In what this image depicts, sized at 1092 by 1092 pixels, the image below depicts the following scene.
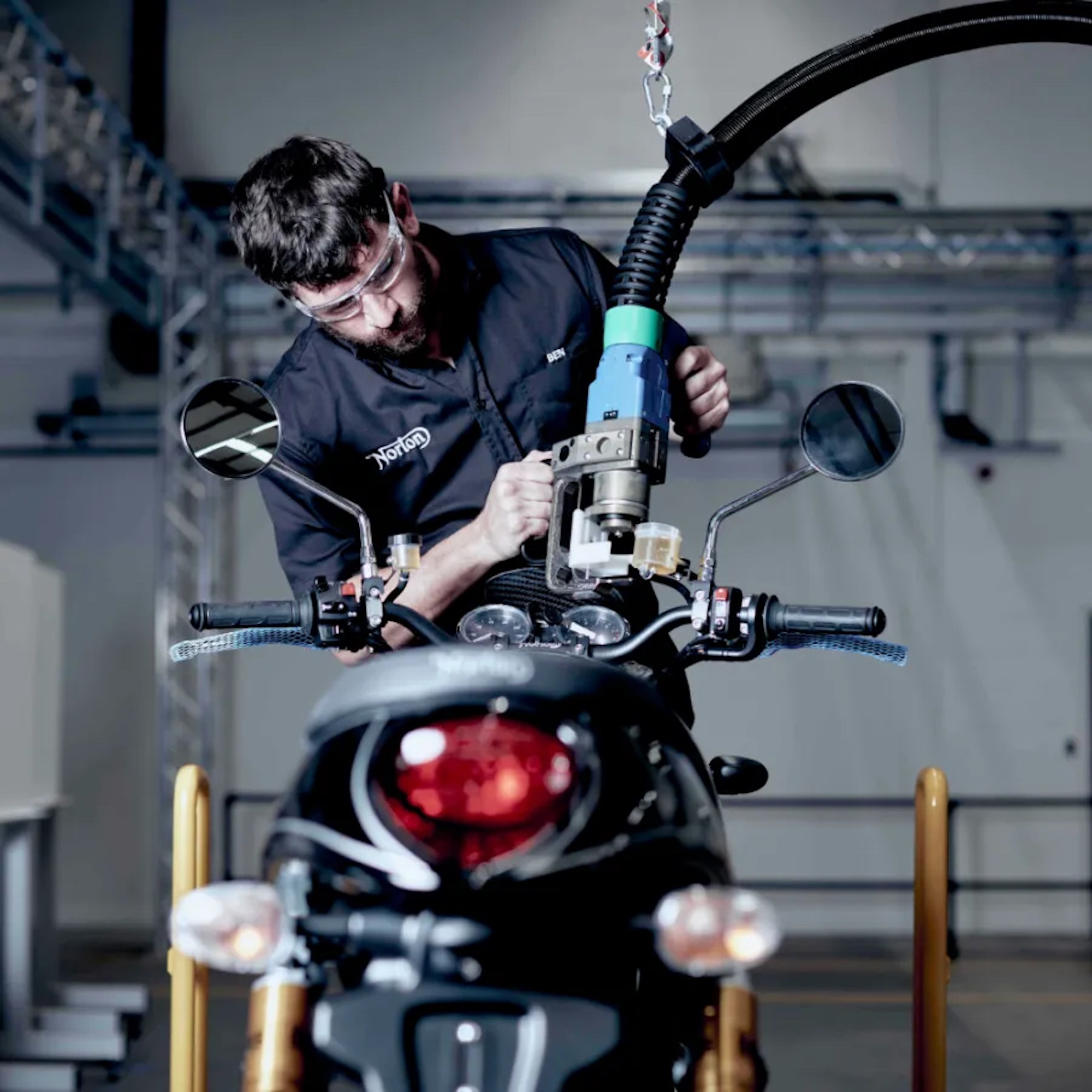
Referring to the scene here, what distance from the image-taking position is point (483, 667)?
1047 millimetres

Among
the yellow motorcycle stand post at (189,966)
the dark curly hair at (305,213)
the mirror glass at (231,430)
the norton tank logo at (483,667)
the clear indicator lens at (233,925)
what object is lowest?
the yellow motorcycle stand post at (189,966)

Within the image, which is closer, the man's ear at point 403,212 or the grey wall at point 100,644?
the man's ear at point 403,212

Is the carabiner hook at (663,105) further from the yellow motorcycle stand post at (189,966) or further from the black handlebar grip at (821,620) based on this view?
the yellow motorcycle stand post at (189,966)

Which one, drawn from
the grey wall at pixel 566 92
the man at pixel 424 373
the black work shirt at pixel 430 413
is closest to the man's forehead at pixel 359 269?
the man at pixel 424 373

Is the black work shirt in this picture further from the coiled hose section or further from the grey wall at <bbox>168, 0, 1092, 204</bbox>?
the grey wall at <bbox>168, 0, 1092, 204</bbox>

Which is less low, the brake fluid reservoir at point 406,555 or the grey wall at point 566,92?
the grey wall at point 566,92

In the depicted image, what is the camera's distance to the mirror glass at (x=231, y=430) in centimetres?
167

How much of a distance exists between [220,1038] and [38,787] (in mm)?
1262

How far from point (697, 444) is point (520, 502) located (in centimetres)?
54

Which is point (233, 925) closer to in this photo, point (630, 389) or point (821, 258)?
point (630, 389)

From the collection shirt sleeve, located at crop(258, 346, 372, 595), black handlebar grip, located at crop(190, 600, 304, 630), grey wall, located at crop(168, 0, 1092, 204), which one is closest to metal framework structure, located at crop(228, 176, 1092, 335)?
grey wall, located at crop(168, 0, 1092, 204)

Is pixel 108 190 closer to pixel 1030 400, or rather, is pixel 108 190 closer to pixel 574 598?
pixel 1030 400

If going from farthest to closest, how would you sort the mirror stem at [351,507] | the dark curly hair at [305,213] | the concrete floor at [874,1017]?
1. the concrete floor at [874,1017]
2. the dark curly hair at [305,213]
3. the mirror stem at [351,507]

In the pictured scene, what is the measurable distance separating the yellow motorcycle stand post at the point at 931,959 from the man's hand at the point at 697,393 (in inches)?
24.5
